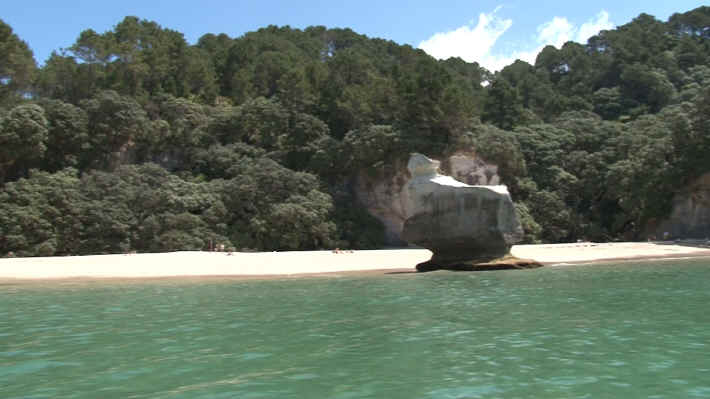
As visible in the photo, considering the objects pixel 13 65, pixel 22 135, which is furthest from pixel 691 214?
pixel 13 65

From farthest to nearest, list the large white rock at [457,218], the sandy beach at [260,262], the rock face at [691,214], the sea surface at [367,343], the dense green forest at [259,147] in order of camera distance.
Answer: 1. the rock face at [691,214]
2. the dense green forest at [259,147]
3. the sandy beach at [260,262]
4. the large white rock at [457,218]
5. the sea surface at [367,343]

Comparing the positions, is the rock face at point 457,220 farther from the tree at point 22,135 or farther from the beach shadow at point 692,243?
the tree at point 22,135

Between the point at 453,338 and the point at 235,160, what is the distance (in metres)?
39.1

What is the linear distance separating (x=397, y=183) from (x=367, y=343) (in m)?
36.1

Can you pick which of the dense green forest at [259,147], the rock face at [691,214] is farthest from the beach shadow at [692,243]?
the dense green forest at [259,147]

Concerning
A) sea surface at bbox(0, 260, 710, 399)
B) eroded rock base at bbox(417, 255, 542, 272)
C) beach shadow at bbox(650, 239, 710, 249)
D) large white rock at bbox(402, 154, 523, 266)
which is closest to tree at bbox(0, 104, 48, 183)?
sea surface at bbox(0, 260, 710, 399)

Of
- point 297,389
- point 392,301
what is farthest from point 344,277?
point 297,389

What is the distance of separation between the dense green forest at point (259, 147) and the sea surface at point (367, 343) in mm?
22296

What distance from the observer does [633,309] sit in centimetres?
1206

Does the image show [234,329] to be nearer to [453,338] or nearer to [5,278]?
[453,338]

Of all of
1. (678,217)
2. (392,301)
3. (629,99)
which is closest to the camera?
(392,301)

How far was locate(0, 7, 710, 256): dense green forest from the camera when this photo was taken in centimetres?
3803

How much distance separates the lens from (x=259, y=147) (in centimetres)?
4888

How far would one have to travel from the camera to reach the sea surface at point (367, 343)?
663 cm
